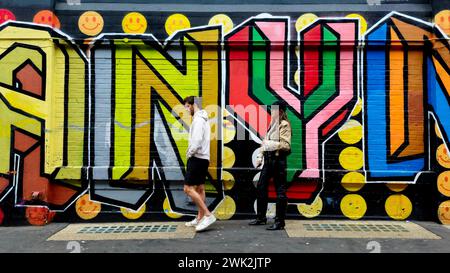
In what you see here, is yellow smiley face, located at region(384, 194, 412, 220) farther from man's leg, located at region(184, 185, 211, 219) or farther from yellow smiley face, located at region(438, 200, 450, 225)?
man's leg, located at region(184, 185, 211, 219)

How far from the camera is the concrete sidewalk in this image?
6.03 metres

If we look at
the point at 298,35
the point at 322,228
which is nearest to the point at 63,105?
the point at 298,35

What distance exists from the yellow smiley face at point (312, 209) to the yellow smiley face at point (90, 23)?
4.13 metres

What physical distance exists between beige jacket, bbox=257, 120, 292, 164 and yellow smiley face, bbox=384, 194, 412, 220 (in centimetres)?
190

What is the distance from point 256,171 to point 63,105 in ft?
10.3

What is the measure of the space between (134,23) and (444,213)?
18.0ft

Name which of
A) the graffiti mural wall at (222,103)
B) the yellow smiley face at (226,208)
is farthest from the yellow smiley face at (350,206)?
the yellow smiley face at (226,208)

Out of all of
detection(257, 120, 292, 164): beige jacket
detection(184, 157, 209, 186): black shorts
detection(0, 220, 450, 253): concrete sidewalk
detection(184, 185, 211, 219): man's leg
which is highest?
detection(257, 120, 292, 164): beige jacket

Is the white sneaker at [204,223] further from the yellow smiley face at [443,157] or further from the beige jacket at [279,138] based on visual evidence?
the yellow smiley face at [443,157]

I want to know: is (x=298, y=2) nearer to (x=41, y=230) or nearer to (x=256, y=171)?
(x=256, y=171)

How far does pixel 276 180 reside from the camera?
7.00m

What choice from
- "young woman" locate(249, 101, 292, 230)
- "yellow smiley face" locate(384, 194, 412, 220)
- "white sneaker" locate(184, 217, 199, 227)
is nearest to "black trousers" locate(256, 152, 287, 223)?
"young woman" locate(249, 101, 292, 230)

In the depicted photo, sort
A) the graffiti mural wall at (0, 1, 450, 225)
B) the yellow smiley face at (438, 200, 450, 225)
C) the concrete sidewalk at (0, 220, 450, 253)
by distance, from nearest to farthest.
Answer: the concrete sidewalk at (0, 220, 450, 253) → the yellow smiley face at (438, 200, 450, 225) → the graffiti mural wall at (0, 1, 450, 225)

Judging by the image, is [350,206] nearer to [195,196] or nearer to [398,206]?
[398,206]
